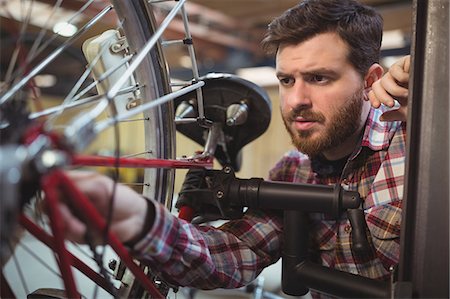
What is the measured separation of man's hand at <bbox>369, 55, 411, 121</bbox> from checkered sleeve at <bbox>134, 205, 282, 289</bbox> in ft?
1.10

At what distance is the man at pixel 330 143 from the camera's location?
831mm

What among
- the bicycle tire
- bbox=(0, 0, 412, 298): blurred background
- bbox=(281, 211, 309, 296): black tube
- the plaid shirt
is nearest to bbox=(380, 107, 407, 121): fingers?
the plaid shirt

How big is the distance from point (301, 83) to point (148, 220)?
0.47 metres

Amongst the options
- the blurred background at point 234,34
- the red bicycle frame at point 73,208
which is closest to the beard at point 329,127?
the red bicycle frame at point 73,208

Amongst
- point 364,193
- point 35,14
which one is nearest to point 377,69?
point 364,193

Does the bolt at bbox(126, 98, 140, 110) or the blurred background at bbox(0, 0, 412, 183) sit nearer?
the bolt at bbox(126, 98, 140, 110)

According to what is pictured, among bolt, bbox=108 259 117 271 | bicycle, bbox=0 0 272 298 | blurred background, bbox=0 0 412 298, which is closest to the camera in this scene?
bicycle, bbox=0 0 272 298

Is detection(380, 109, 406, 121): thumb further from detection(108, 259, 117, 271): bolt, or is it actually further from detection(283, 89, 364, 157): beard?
detection(108, 259, 117, 271): bolt

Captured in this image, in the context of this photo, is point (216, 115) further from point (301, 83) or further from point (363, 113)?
point (363, 113)

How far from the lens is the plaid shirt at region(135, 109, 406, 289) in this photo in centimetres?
74

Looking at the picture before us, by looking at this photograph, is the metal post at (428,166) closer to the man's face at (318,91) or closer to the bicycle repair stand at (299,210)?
the bicycle repair stand at (299,210)

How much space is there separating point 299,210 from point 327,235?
0.58 ft

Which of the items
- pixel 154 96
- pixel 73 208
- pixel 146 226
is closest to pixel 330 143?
pixel 154 96

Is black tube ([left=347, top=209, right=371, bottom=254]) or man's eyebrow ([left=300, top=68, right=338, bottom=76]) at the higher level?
man's eyebrow ([left=300, top=68, right=338, bottom=76])
